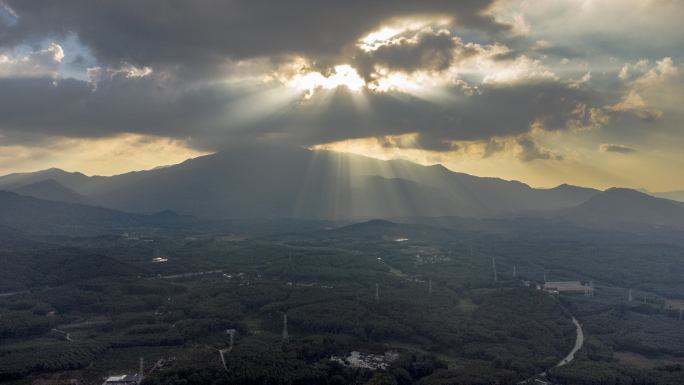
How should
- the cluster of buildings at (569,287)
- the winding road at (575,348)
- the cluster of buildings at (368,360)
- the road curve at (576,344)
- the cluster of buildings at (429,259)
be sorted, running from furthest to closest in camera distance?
the cluster of buildings at (429,259) < the cluster of buildings at (569,287) < the road curve at (576,344) < the cluster of buildings at (368,360) < the winding road at (575,348)

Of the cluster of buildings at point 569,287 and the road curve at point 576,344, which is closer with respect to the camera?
the road curve at point 576,344

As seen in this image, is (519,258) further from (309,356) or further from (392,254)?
(309,356)

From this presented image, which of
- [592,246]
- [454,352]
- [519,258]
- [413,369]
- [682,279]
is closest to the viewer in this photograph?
[413,369]

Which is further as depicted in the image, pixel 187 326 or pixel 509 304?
pixel 509 304

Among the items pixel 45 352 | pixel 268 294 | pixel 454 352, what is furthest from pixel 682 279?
pixel 45 352

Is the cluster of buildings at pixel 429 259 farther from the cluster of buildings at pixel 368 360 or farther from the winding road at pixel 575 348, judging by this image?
the cluster of buildings at pixel 368 360

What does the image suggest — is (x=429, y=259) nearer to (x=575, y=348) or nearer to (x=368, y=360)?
(x=575, y=348)

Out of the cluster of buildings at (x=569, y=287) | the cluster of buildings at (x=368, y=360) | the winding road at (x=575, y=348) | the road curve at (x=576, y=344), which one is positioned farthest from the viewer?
the cluster of buildings at (x=569, y=287)

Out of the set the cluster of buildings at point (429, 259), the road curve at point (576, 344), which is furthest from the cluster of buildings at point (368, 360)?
the cluster of buildings at point (429, 259)

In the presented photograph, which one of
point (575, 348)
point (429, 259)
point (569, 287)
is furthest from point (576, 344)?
point (429, 259)
